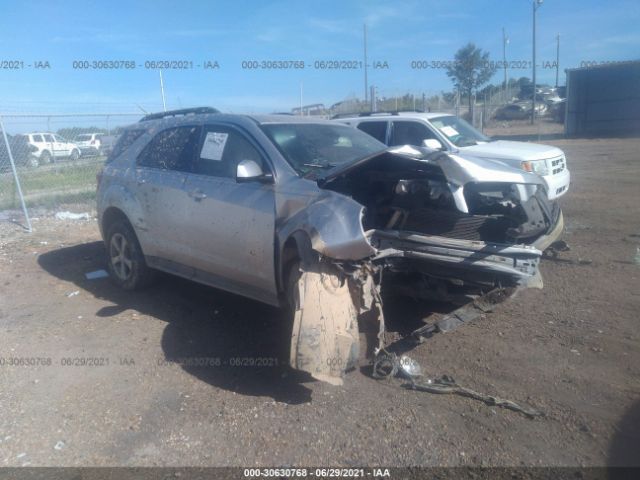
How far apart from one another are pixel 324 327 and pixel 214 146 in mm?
2267

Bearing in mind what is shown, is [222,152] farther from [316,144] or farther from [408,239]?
[408,239]

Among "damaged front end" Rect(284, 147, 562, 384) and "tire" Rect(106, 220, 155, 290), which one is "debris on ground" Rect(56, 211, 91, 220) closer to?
"tire" Rect(106, 220, 155, 290)

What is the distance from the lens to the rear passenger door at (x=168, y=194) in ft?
16.4

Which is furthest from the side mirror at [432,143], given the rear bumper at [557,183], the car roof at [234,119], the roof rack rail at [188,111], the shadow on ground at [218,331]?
the shadow on ground at [218,331]

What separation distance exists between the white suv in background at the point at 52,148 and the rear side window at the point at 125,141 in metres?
7.62

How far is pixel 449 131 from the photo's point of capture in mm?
9070

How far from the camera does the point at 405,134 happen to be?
9047mm

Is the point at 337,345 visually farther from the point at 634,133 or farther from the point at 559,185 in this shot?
the point at 634,133

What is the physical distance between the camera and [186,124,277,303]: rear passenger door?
13.8 feet

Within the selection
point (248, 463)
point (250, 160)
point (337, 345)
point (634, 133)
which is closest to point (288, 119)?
point (250, 160)

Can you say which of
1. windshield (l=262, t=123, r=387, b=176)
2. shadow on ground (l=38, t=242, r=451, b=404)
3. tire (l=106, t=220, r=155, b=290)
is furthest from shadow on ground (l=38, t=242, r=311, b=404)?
windshield (l=262, t=123, r=387, b=176)

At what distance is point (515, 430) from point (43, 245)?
25.5 ft

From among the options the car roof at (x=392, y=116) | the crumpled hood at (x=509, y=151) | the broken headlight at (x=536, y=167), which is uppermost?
the car roof at (x=392, y=116)

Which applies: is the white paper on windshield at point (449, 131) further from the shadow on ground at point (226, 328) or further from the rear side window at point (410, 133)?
the shadow on ground at point (226, 328)
